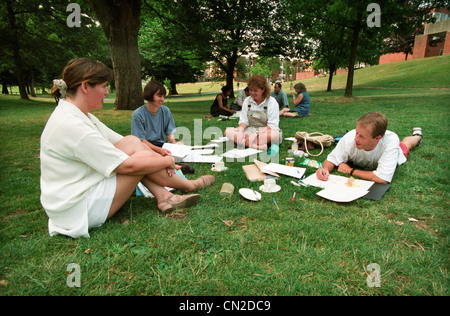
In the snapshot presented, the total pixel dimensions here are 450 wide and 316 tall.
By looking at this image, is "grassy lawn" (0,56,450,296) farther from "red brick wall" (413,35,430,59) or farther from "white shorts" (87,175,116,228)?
"red brick wall" (413,35,430,59)

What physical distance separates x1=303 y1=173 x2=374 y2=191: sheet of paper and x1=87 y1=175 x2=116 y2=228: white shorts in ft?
7.61

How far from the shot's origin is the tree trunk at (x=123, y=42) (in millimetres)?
9039

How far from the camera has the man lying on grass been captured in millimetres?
2967

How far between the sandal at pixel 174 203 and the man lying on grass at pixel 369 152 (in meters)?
1.71

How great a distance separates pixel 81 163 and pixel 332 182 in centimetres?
286

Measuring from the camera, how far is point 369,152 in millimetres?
3350

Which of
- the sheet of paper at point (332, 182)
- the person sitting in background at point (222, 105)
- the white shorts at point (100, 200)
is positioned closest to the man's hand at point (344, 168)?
the sheet of paper at point (332, 182)

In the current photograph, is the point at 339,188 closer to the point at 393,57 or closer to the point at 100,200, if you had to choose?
the point at 100,200

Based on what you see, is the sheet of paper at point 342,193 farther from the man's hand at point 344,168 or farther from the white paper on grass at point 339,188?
the man's hand at point 344,168

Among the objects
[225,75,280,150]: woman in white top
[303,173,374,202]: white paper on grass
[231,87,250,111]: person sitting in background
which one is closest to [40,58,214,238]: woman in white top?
[303,173,374,202]: white paper on grass

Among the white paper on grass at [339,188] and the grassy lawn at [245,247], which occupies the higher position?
the white paper on grass at [339,188]

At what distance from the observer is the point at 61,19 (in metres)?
16.1
